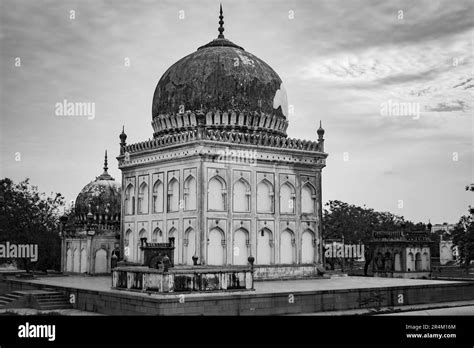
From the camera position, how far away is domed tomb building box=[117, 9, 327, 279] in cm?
2528

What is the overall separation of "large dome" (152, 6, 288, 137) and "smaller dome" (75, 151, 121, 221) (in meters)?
6.36

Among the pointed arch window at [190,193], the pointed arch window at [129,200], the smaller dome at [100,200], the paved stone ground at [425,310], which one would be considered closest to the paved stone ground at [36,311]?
the pointed arch window at [190,193]

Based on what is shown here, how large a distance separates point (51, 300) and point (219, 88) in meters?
10.6

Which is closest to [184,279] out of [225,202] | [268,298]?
[268,298]

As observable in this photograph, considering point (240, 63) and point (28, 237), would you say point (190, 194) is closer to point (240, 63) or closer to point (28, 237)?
point (240, 63)

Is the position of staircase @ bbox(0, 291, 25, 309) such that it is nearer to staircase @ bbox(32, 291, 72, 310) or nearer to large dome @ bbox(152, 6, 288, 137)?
staircase @ bbox(32, 291, 72, 310)

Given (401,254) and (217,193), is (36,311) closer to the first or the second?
(217,193)

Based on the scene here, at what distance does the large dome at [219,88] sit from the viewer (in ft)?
89.2

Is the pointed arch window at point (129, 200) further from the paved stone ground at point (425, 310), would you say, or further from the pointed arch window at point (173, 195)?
the paved stone ground at point (425, 310)

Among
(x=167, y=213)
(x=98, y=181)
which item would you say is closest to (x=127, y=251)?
(x=167, y=213)

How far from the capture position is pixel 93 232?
103 feet
